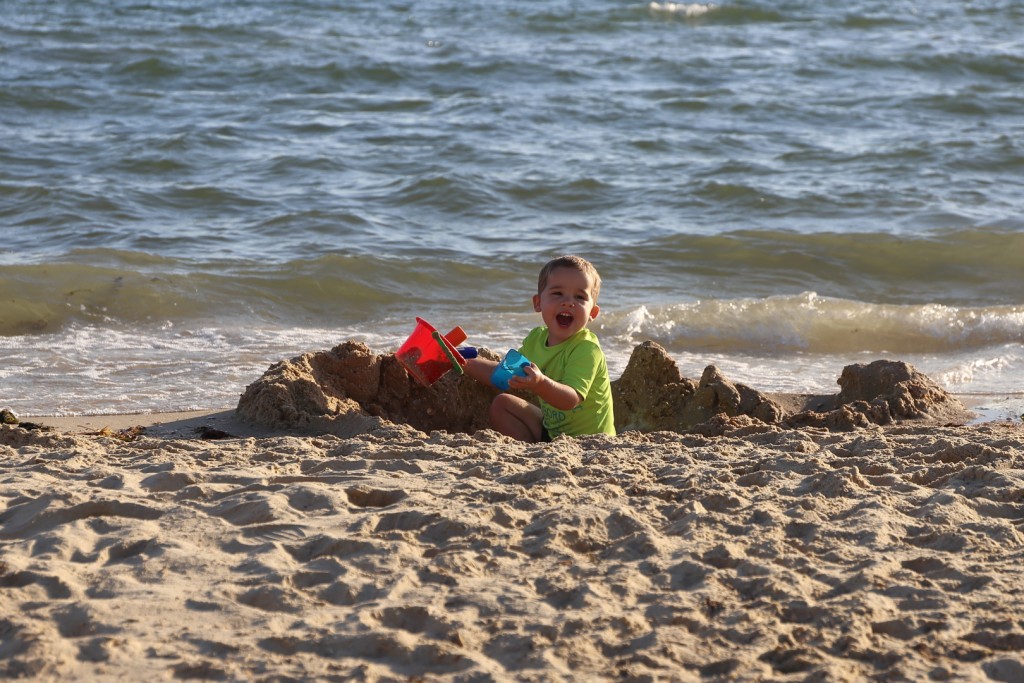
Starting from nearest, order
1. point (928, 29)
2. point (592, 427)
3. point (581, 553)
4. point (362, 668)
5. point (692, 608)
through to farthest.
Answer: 1. point (362, 668)
2. point (692, 608)
3. point (581, 553)
4. point (592, 427)
5. point (928, 29)

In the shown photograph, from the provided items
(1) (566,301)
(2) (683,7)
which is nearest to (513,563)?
(1) (566,301)

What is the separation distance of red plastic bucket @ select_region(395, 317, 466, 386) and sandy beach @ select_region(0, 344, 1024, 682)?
1.40 ft

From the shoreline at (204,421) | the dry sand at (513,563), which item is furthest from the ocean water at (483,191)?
the dry sand at (513,563)

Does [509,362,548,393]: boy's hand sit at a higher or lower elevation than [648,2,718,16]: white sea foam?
lower

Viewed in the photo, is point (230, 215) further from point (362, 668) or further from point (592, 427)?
point (362, 668)

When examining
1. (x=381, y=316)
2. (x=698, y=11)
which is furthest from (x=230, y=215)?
(x=698, y=11)

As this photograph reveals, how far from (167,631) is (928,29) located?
54.2 ft

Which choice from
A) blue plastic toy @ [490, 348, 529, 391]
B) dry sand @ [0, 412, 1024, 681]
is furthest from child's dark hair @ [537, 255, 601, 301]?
dry sand @ [0, 412, 1024, 681]

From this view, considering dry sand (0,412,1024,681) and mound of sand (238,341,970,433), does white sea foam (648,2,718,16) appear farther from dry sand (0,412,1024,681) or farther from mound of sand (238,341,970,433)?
dry sand (0,412,1024,681)

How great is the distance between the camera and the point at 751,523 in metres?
2.86

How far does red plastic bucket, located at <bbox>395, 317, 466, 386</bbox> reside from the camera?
4.20 m

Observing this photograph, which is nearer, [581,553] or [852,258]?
[581,553]

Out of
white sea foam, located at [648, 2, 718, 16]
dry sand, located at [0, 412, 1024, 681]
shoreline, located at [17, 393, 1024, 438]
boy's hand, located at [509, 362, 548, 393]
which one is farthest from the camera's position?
white sea foam, located at [648, 2, 718, 16]

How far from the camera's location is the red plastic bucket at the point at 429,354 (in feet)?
13.8
